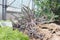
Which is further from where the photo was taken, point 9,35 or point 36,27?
point 36,27

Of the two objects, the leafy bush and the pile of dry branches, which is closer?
the leafy bush

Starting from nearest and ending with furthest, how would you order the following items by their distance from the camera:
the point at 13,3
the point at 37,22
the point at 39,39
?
1. the point at 39,39
2. the point at 37,22
3. the point at 13,3

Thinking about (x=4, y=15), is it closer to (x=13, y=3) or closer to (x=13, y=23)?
(x=13, y=3)

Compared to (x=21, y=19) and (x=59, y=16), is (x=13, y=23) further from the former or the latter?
(x=59, y=16)

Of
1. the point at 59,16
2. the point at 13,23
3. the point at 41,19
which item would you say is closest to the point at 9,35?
the point at 13,23

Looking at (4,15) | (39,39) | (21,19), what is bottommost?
(4,15)

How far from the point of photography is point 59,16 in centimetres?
252

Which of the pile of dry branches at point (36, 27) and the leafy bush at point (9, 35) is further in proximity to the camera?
the pile of dry branches at point (36, 27)

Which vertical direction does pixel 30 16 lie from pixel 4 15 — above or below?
above

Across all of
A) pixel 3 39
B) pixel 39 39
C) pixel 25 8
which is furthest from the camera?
pixel 25 8

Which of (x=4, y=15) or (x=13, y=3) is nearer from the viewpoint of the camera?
(x=4, y=15)

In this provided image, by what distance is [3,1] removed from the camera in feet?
12.5

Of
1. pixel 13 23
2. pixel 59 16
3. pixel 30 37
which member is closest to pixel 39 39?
pixel 30 37

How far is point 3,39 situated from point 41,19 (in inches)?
25.6
